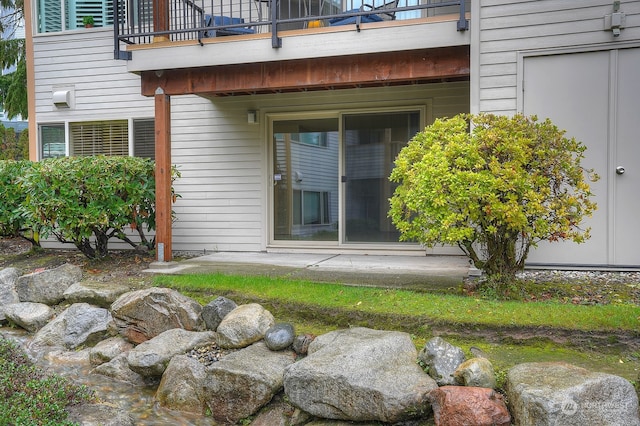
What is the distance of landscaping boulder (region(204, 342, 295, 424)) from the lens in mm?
3396

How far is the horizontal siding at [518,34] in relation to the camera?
5020mm

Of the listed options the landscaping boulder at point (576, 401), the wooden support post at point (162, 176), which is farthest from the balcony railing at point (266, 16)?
the landscaping boulder at point (576, 401)

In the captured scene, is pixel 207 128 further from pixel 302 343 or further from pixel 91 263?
pixel 302 343

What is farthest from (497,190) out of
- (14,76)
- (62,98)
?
(14,76)

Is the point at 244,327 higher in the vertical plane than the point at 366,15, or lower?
lower

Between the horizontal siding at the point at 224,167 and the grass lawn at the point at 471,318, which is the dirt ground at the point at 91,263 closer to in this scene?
the horizontal siding at the point at 224,167

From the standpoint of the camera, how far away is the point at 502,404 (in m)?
2.83

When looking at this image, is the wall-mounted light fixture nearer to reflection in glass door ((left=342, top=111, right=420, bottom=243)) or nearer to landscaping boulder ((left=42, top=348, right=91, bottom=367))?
reflection in glass door ((left=342, top=111, right=420, bottom=243))

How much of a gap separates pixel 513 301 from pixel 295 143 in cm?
424

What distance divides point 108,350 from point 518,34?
5.08m

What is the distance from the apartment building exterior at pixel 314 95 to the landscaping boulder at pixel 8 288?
68.6 inches

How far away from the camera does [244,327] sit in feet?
13.1

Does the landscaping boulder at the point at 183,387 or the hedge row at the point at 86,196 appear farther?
the hedge row at the point at 86,196

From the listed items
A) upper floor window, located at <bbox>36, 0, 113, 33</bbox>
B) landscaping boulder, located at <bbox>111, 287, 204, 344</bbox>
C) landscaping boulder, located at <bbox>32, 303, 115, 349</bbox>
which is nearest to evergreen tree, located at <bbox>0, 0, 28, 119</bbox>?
upper floor window, located at <bbox>36, 0, 113, 33</bbox>
